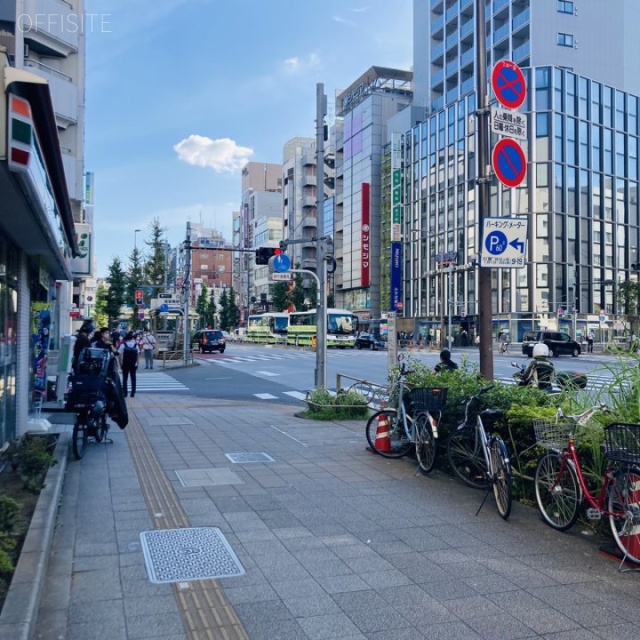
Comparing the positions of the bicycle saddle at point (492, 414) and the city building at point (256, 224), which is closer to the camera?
the bicycle saddle at point (492, 414)

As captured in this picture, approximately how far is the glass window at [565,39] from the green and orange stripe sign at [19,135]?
6520 centimetres

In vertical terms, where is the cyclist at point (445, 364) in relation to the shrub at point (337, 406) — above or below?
above

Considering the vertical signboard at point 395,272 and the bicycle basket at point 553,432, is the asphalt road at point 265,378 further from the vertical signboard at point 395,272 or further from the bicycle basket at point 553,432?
the vertical signboard at point 395,272

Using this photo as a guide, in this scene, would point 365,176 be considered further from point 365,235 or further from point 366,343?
point 366,343

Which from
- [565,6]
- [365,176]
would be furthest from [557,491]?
[365,176]

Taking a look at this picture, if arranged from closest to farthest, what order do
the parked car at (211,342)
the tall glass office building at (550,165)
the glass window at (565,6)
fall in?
the parked car at (211,342)
the tall glass office building at (550,165)
the glass window at (565,6)

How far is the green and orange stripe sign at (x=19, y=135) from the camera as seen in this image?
15.7 feet

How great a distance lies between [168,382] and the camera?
947 inches

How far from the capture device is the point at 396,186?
7762 cm

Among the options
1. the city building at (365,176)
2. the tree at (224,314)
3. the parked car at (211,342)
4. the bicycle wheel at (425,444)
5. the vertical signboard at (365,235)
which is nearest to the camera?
the bicycle wheel at (425,444)

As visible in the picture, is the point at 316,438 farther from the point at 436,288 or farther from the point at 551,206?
the point at 436,288

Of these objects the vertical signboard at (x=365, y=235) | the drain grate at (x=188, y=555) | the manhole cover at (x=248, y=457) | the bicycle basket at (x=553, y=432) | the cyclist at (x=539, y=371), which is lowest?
the manhole cover at (x=248, y=457)

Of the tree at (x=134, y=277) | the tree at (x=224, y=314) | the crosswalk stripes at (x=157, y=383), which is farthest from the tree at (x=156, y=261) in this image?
the tree at (x=224, y=314)

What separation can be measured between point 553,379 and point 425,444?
1.80m
